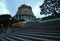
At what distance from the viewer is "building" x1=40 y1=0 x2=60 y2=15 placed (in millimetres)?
28516

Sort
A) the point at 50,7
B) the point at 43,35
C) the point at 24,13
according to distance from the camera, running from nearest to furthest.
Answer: the point at 43,35 → the point at 50,7 → the point at 24,13

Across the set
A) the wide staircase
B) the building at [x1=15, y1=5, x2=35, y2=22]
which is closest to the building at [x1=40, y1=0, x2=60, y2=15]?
the wide staircase

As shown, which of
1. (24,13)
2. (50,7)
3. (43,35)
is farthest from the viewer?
(24,13)

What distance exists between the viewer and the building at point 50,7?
28.5m

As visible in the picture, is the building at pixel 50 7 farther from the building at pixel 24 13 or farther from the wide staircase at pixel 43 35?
the building at pixel 24 13

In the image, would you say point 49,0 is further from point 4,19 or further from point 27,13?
point 27,13

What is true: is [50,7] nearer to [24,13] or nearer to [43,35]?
[43,35]

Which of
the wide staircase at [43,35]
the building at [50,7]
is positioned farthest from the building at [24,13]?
the wide staircase at [43,35]

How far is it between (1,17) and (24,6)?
11.3 m

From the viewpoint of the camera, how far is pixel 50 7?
98.0ft

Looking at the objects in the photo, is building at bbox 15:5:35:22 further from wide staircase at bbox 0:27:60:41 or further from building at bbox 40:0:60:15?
wide staircase at bbox 0:27:60:41

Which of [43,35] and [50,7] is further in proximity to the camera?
[50,7]

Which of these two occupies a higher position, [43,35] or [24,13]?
[24,13]

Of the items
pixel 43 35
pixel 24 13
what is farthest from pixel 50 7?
pixel 24 13
